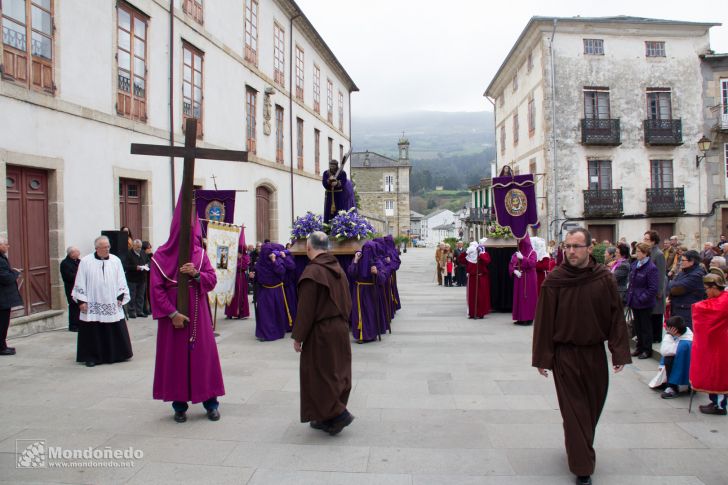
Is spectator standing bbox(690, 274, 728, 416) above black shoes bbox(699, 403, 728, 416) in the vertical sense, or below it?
above

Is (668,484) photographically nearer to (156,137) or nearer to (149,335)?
(149,335)

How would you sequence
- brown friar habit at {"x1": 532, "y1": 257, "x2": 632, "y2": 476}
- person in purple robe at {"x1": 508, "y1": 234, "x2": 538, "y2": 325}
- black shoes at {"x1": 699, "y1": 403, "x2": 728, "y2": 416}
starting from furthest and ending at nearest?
person in purple robe at {"x1": 508, "y1": 234, "x2": 538, "y2": 325}, black shoes at {"x1": 699, "y1": 403, "x2": 728, "y2": 416}, brown friar habit at {"x1": 532, "y1": 257, "x2": 632, "y2": 476}

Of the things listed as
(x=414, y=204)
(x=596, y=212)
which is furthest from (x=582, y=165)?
(x=414, y=204)

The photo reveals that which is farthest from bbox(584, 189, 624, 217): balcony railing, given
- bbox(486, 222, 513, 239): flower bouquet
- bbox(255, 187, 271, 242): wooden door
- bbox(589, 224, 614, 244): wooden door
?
bbox(255, 187, 271, 242): wooden door

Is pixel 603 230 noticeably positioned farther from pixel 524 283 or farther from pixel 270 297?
pixel 270 297

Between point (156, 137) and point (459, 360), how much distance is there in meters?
9.75

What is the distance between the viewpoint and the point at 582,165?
87.6ft

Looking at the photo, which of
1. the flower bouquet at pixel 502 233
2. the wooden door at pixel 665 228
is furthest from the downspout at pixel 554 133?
the flower bouquet at pixel 502 233

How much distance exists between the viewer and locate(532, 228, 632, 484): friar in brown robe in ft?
13.8

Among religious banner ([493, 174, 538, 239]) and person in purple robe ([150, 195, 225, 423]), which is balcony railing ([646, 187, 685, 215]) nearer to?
religious banner ([493, 174, 538, 239])

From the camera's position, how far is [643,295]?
7.90m

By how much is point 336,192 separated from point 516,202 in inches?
160

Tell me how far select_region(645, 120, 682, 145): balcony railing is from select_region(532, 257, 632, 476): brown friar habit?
2604 cm

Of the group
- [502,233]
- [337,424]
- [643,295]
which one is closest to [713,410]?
[643,295]
